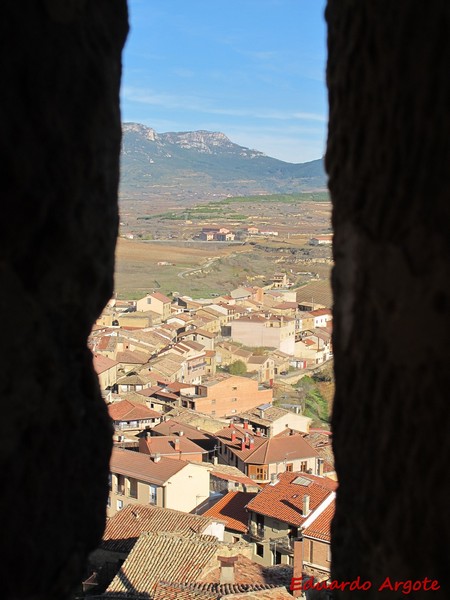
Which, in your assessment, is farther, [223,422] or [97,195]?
[223,422]

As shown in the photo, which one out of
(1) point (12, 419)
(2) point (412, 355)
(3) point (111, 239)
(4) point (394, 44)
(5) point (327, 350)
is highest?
(4) point (394, 44)

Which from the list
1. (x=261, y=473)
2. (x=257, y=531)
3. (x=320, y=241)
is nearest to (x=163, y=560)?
(x=257, y=531)

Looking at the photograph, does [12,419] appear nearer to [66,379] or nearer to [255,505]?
[66,379]

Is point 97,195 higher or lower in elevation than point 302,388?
higher

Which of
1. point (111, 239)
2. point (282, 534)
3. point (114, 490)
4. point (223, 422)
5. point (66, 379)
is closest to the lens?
point (66, 379)

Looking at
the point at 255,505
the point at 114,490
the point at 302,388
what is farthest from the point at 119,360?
the point at 255,505

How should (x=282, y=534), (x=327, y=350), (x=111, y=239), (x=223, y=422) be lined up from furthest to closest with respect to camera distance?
(x=327, y=350) → (x=223, y=422) → (x=282, y=534) → (x=111, y=239)

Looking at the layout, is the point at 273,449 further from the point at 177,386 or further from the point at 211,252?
the point at 211,252

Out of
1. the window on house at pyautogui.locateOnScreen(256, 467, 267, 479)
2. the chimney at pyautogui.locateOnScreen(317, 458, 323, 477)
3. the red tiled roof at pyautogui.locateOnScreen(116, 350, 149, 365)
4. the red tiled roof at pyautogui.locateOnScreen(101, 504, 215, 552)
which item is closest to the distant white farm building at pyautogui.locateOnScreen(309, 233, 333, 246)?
the red tiled roof at pyautogui.locateOnScreen(116, 350, 149, 365)
